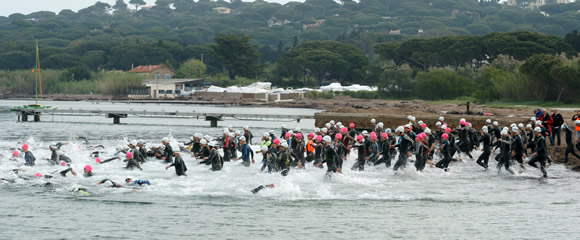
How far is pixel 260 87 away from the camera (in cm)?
12381

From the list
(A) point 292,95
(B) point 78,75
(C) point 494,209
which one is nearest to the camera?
(C) point 494,209

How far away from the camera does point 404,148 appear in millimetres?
27250

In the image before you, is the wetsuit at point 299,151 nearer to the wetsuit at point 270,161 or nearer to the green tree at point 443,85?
the wetsuit at point 270,161

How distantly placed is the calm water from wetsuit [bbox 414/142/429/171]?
1.79 feet

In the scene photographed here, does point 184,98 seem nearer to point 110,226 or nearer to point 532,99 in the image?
point 532,99

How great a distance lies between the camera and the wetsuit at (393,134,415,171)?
2680cm

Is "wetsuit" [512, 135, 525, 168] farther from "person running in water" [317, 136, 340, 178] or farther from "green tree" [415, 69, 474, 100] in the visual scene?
"green tree" [415, 69, 474, 100]

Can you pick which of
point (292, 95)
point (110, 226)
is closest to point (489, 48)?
point (292, 95)

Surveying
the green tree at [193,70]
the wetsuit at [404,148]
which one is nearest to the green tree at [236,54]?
the green tree at [193,70]

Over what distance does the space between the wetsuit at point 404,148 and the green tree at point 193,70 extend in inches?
4831

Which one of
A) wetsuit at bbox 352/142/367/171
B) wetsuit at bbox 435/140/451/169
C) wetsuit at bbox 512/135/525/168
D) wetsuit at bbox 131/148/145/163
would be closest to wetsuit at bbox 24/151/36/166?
wetsuit at bbox 131/148/145/163

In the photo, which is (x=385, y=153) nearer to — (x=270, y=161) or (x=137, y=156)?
(x=270, y=161)

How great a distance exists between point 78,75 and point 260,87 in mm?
49615

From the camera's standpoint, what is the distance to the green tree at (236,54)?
141 metres
